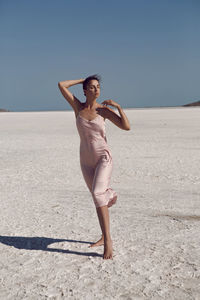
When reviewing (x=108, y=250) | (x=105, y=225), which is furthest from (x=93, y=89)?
(x=108, y=250)

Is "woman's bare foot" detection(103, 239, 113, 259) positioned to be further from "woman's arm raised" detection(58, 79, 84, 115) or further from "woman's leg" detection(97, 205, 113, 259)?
"woman's arm raised" detection(58, 79, 84, 115)

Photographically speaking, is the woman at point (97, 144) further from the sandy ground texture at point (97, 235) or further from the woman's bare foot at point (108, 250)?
the sandy ground texture at point (97, 235)

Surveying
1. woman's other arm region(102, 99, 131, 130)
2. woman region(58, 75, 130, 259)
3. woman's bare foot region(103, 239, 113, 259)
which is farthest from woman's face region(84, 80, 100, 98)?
woman's bare foot region(103, 239, 113, 259)

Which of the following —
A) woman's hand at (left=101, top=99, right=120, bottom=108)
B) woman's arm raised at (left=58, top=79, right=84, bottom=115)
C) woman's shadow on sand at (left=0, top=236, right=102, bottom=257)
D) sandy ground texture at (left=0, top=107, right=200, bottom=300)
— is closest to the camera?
sandy ground texture at (left=0, top=107, right=200, bottom=300)

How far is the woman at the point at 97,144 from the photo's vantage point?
142 inches

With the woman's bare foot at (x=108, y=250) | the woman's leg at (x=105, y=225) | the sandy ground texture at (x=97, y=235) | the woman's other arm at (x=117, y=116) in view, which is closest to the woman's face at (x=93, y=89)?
the woman's other arm at (x=117, y=116)

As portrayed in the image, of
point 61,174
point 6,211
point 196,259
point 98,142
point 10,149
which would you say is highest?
point 98,142

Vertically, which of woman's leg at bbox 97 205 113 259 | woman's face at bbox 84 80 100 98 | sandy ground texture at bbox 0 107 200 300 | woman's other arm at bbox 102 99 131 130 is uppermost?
woman's face at bbox 84 80 100 98

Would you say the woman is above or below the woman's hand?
below

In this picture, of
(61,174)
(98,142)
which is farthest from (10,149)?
(98,142)

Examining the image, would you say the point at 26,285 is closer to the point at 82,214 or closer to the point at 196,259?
the point at 196,259

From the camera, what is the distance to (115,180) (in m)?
7.30

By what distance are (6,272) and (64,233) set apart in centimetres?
110

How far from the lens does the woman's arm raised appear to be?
3803 millimetres
